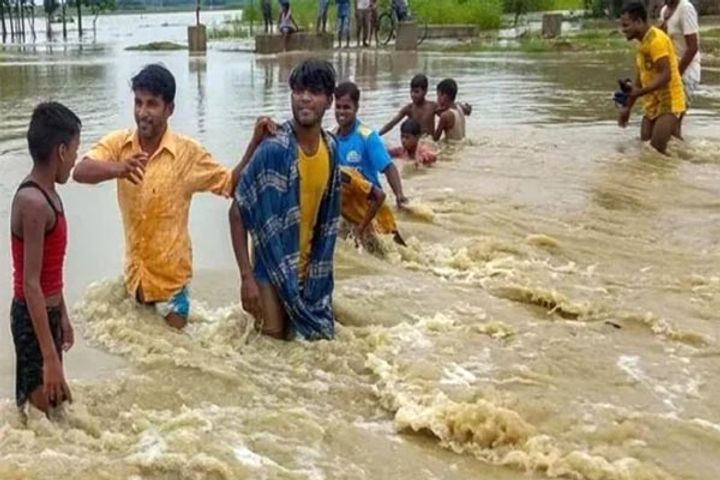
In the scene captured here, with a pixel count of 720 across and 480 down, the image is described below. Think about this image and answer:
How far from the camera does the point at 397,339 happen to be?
512 centimetres

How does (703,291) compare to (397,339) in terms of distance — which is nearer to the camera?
(397,339)

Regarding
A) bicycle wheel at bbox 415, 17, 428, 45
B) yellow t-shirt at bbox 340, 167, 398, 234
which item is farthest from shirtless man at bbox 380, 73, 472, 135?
bicycle wheel at bbox 415, 17, 428, 45

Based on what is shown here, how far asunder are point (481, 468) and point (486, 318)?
1767mm

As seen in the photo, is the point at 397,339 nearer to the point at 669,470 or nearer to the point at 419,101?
the point at 669,470

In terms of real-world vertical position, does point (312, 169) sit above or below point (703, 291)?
above

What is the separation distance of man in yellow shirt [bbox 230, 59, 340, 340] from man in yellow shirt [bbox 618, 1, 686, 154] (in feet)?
20.3

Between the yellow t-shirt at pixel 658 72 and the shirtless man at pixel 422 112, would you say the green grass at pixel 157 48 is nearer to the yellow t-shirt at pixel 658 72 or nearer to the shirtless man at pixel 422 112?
the shirtless man at pixel 422 112

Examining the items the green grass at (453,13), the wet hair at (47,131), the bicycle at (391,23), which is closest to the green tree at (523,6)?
the green grass at (453,13)

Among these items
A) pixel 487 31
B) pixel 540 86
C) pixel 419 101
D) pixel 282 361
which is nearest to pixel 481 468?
pixel 282 361

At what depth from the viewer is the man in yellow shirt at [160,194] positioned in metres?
4.69

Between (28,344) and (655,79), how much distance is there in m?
8.11

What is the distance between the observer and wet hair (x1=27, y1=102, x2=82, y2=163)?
3.57 meters

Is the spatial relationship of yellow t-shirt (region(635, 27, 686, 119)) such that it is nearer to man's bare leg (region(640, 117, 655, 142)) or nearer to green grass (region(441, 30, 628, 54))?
man's bare leg (region(640, 117, 655, 142))

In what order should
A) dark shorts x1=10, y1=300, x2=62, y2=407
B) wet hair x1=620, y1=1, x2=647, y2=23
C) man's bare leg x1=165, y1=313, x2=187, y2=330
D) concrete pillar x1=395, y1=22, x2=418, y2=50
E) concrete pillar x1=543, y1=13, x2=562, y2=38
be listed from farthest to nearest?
concrete pillar x1=543, y1=13, x2=562, y2=38 → concrete pillar x1=395, y1=22, x2=418, y2=50 → wet hair x1=620, y1=1, x2=647, y2=23 → man's bare leg x1=165, y1=313, x2=187, y2=330 → dark shorts x1=10, y1=300, x2=62, y2=407
